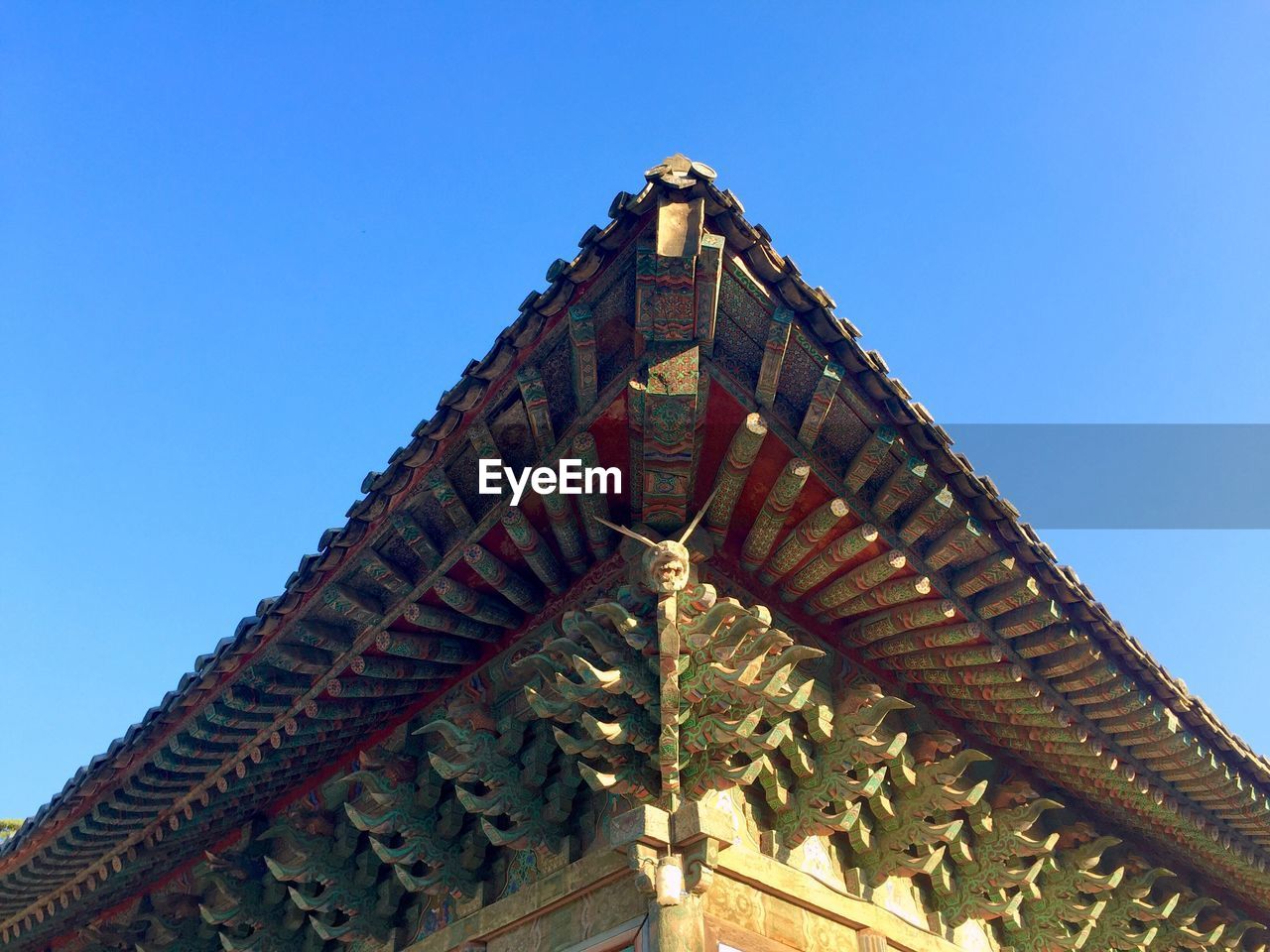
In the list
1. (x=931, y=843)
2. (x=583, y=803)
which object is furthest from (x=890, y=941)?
(x=583, y=803)

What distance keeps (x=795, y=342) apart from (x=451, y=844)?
4.16 m

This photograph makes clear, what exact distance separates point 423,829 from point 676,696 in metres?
2.61

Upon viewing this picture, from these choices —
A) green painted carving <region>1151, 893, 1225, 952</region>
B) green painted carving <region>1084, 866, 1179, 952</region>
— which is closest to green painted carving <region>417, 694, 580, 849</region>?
green painted carving <region>1084, 866, 1179, 952</region>

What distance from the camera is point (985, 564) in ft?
25.7

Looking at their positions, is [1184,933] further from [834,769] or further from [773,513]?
[773,513]

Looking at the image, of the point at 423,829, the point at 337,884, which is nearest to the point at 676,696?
the point at 423,829

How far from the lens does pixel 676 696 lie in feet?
22.2

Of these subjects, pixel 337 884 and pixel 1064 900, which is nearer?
pixel 337 884

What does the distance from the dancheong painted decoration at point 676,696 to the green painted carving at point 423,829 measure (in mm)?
23

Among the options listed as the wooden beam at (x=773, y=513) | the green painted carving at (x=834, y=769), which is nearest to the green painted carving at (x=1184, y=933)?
the green painted carving at (x=834, y=769)

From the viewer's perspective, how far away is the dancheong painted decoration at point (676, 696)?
22.4 ft

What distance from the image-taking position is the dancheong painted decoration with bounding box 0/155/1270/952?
682 cm

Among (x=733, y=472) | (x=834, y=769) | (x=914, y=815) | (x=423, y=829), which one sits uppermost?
(x=733, y=472)

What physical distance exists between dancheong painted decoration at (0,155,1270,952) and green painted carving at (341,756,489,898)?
0.02m
